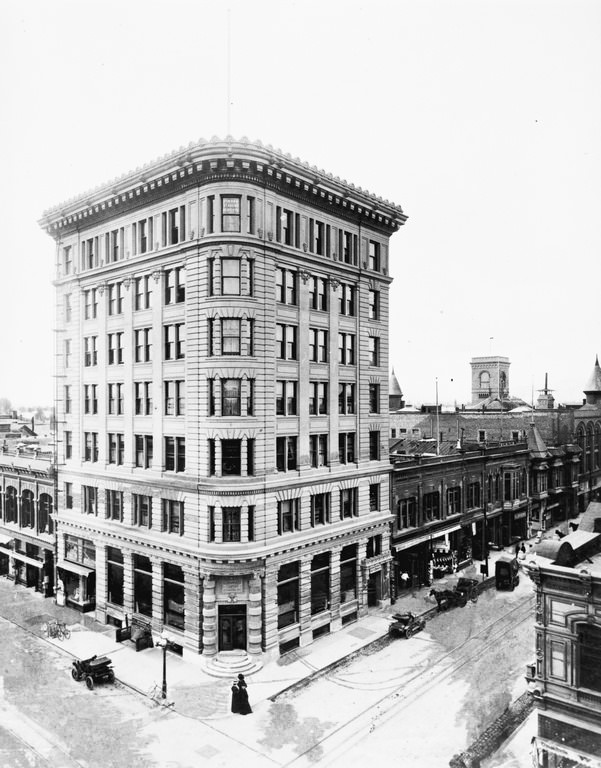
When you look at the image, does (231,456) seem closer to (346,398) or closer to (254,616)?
(254,616)

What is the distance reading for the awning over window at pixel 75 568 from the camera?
3497 centimetres

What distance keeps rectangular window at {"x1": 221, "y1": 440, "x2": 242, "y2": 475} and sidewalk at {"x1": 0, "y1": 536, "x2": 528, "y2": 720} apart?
352 inches

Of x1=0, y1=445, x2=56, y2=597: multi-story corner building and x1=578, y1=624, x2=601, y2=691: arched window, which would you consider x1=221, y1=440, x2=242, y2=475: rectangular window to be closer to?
x1=0, y1=445, x2=56, y2=597: multi-story corner building

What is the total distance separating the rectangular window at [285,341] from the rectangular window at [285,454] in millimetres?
4293

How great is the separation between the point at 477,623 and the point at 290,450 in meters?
14.5

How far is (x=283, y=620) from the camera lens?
98.6 ft

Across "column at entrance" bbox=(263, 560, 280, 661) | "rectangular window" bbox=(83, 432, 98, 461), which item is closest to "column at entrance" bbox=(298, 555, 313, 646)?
"column at entrance" bbox=(263, 560, 280, 661)

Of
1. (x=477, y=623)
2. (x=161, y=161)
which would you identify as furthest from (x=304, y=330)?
(x=477, y=623)

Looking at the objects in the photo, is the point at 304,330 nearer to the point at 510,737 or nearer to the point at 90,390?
the point at 90,390

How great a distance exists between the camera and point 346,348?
3519 cm

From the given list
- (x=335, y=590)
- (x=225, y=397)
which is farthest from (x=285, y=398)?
(x=335, y=590)

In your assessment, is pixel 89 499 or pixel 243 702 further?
pixel 89 499

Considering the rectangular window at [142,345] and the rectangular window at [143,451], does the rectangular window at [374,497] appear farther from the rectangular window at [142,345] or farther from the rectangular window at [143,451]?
the rectangular window at [142,345]

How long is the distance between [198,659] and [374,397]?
1769cm
